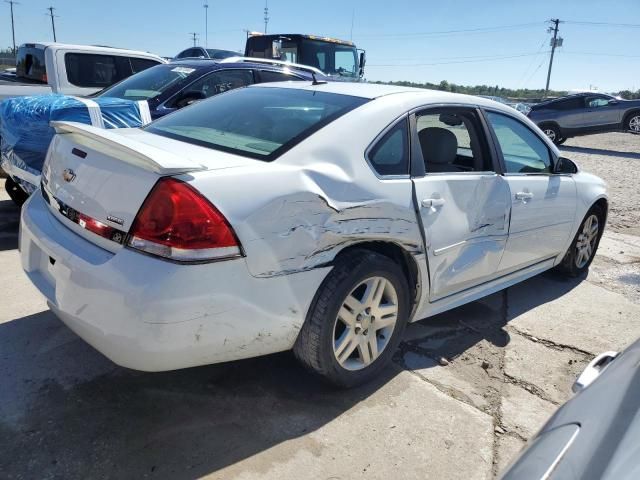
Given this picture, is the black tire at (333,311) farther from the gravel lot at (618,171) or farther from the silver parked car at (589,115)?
the silver parked car at (589,115)

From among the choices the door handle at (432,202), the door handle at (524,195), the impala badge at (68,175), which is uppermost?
the impala badge at (68,175)

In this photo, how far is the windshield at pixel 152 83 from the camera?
6.12 metres

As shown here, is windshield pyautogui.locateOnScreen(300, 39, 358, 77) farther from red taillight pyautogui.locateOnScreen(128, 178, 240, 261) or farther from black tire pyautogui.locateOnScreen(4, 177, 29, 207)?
red taillight pyautogui.locateOnScreen(128, 178, 240, 261)

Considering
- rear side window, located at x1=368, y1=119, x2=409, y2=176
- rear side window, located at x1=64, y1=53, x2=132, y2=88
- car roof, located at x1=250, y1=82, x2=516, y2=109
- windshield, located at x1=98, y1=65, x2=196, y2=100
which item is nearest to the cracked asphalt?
rear side window, located at x1=368, y1=119, x2=409, y2=176

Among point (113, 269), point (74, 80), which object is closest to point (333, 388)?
point (113, 269)

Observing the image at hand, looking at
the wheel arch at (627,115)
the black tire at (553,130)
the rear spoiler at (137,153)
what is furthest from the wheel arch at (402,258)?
the wheel arch at (627,115)

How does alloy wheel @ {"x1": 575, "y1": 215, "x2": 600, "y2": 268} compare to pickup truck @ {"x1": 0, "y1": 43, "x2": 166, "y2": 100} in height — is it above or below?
below

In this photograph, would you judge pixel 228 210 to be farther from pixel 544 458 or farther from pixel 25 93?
pixel 25 93

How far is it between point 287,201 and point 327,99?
98 cm

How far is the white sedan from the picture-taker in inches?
82.0

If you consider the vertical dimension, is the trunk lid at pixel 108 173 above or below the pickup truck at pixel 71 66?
below

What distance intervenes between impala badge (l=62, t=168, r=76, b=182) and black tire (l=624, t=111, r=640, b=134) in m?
17.7

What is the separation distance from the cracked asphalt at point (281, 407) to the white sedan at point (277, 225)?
0.29 m

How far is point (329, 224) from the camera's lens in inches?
94.5
